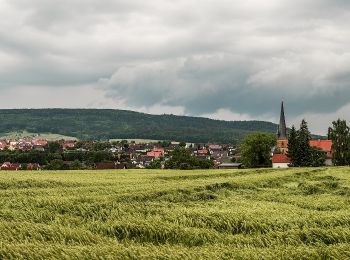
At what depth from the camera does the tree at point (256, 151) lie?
119688mm

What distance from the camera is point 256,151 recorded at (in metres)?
121

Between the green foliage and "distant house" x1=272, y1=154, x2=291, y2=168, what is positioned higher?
the green foliage

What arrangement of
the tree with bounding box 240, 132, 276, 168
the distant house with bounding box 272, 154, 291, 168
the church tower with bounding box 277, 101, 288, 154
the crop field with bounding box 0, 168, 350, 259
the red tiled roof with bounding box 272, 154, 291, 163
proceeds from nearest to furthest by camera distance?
the crop field with bounding box 0, 168, 350, 259 < the distant house with bounding box 272, 154, 291, 168 < the tree with bounding box 240, 132, 276, 168 < the red tiled roof with bounding box 272, 154, 291, 163 < the church tower with bounding box 277, 101, 288, 154

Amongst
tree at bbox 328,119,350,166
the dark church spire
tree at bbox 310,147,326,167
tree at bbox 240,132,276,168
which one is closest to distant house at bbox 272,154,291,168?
tree at bbox 240,132,276,168

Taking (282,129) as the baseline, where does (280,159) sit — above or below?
below

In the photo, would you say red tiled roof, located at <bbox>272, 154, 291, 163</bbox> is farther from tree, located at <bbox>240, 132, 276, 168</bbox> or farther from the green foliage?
the green foliage

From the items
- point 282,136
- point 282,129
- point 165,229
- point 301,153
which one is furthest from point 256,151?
point 165,229

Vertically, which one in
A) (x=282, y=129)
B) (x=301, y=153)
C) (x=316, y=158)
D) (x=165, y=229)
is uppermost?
(x=282, y=129)

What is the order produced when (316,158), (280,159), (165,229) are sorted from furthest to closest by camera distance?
(280,159) < (316,158) < (165,229)

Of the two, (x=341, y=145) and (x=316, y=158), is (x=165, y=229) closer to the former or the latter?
(x=341, y=145)

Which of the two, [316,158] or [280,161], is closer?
[316,158]

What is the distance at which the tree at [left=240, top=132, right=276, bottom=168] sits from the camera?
119688 millimetres

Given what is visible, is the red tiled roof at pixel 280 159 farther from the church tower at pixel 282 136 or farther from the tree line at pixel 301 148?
the church tower at pixel 282 136

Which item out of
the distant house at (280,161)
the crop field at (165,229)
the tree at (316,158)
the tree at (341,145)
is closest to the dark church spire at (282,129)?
the distant house at (280,161)
